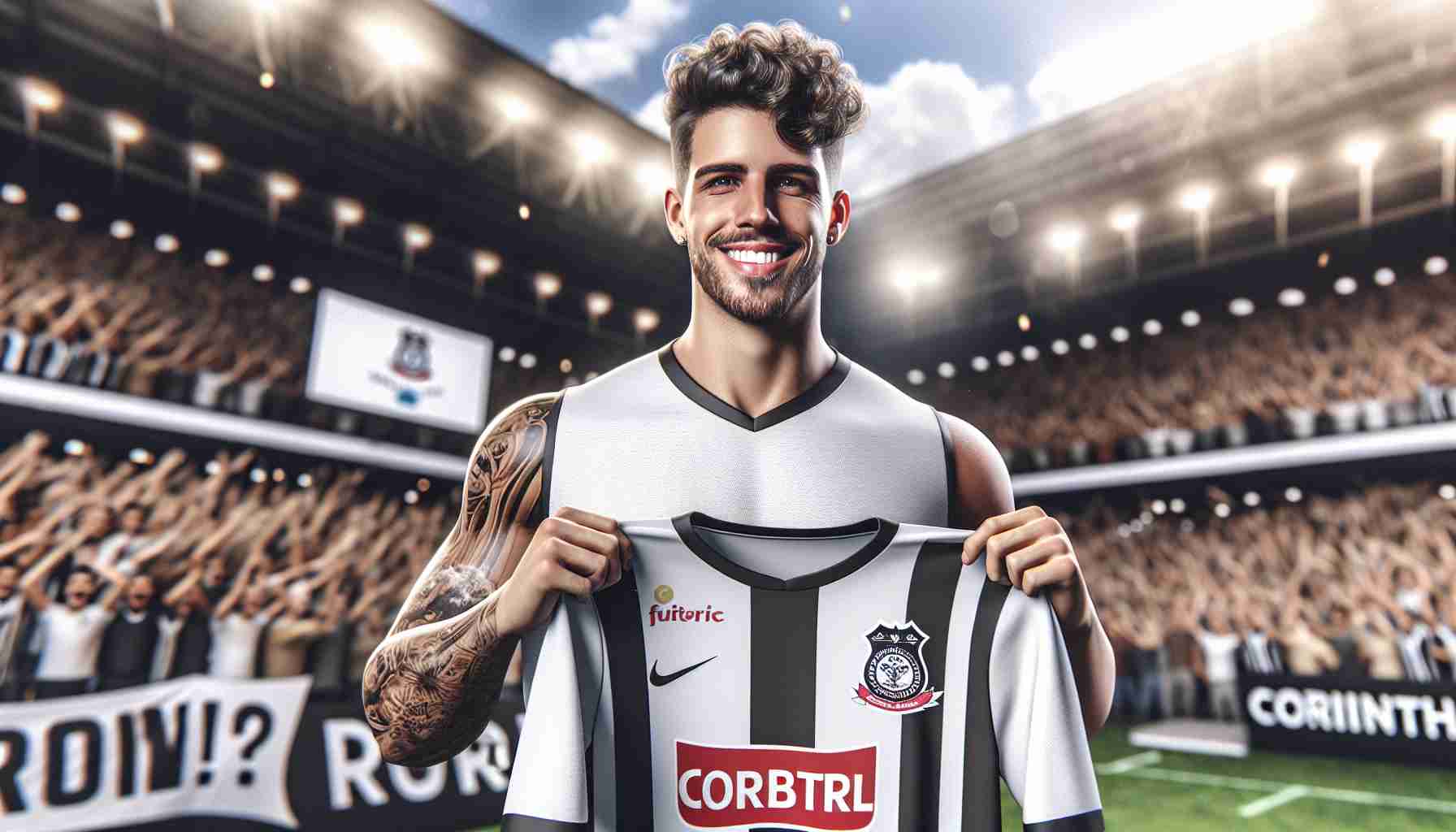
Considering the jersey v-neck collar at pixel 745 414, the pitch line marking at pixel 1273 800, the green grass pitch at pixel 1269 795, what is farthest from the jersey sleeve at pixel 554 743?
the pitch line marking at pixel 1273 800

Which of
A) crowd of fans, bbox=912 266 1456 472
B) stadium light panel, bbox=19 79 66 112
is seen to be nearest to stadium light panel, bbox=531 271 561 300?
stadium light panel, bbox=19 79 66 112

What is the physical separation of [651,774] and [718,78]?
119cm

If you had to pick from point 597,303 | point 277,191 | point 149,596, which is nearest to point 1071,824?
point 149,596

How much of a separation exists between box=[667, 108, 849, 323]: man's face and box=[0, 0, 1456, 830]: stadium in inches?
159

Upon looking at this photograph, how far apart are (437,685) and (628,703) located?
33 cm

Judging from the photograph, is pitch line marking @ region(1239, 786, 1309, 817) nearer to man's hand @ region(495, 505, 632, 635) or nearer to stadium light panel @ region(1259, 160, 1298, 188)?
man's hand @ region(495, 505, 632, 635)

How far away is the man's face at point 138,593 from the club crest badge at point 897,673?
604 centimetres

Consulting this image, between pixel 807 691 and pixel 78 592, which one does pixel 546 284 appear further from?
pixel 807 691

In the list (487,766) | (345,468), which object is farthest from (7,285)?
(487,766)

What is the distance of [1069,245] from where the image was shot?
1433cm

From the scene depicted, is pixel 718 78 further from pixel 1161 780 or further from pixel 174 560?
pixel 174 560

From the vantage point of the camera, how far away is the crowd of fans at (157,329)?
10.5 metres

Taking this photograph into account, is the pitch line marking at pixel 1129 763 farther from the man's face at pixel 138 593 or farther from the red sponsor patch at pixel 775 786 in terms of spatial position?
the man's face at pixel 138 593

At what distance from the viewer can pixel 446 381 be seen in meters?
14.3
